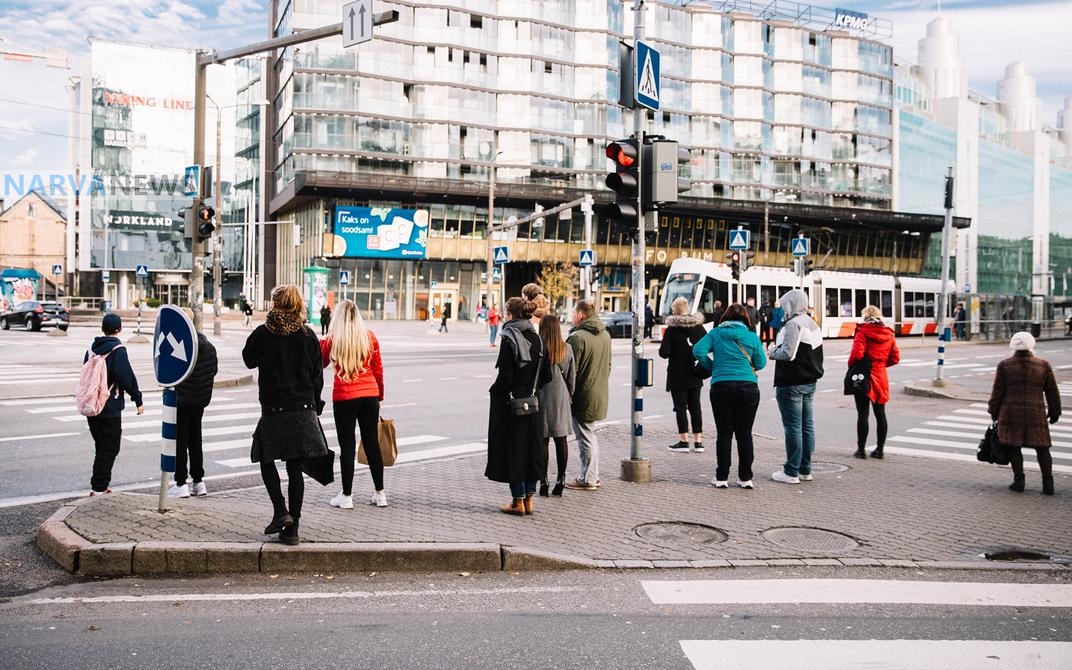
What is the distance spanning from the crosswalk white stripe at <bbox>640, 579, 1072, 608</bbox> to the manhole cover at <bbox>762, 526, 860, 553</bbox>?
0.75 meters

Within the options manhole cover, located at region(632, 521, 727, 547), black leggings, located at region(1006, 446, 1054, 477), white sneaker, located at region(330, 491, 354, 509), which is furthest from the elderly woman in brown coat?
white sneaker, located at region(330, 491, 354, 509)

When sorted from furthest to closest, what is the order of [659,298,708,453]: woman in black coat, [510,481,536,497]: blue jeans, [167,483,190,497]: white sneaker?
[659,298,708,453]: woman in black coat → [167,483,190,497]: white sneaker → [510,481,536,497]: blue jeans

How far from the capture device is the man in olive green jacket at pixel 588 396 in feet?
28.7

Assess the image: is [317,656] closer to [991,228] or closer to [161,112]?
[161,112]

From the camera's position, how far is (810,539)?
7039 mm

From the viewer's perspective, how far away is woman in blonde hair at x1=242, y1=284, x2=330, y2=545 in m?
6.36

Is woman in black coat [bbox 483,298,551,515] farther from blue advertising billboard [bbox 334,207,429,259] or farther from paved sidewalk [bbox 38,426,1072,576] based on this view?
blue advertising billboard [bbox 334,207,429,259]

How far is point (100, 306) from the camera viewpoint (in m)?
Result: 66.5

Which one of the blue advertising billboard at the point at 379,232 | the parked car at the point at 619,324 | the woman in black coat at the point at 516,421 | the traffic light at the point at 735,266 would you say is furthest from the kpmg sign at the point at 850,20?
the woman in black coat at the point at 516,421

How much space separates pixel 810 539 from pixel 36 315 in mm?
45194

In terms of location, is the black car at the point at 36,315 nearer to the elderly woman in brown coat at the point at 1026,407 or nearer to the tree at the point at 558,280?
the tree at the point at 558,280

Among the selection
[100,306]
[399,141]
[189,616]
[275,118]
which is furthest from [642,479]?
[275,118]

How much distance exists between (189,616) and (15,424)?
Answer: 9870 millimetres

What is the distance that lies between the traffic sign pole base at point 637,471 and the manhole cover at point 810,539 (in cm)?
200
